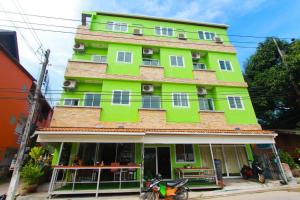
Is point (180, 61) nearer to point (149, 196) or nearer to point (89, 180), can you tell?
Answer: point (149, 196)

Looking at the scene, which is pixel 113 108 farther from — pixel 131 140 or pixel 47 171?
pixel 47 171

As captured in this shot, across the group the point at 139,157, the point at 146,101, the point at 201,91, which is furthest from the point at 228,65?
the point at 139,157

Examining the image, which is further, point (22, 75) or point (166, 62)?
point (22, 75)

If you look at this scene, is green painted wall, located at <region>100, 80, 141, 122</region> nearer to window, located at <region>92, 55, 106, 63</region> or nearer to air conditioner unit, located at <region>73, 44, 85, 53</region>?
window, located at <region>92, 55, 106, 63</region>

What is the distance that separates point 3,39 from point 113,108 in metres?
15.4

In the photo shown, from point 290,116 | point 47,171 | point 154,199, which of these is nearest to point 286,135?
point 290,116

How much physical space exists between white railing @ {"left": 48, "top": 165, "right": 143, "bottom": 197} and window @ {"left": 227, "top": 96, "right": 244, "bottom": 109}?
28.3 feet

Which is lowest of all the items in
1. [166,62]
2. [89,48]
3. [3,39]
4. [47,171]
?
[47,171]

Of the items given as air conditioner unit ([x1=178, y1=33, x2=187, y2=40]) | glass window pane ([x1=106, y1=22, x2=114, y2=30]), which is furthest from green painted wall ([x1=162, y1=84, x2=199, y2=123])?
glass window pane ([x1=106, y1=22, x2=114, y2=30])

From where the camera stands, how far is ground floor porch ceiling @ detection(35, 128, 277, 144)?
8242mm

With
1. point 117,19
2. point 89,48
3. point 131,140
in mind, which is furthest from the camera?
point 117,19

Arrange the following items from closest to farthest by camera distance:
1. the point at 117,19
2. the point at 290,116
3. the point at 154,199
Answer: the point at 154,199
the point at 117,19
the point at 290,116

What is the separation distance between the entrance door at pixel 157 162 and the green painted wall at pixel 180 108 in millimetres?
2200

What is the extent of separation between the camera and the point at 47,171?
10977mm
